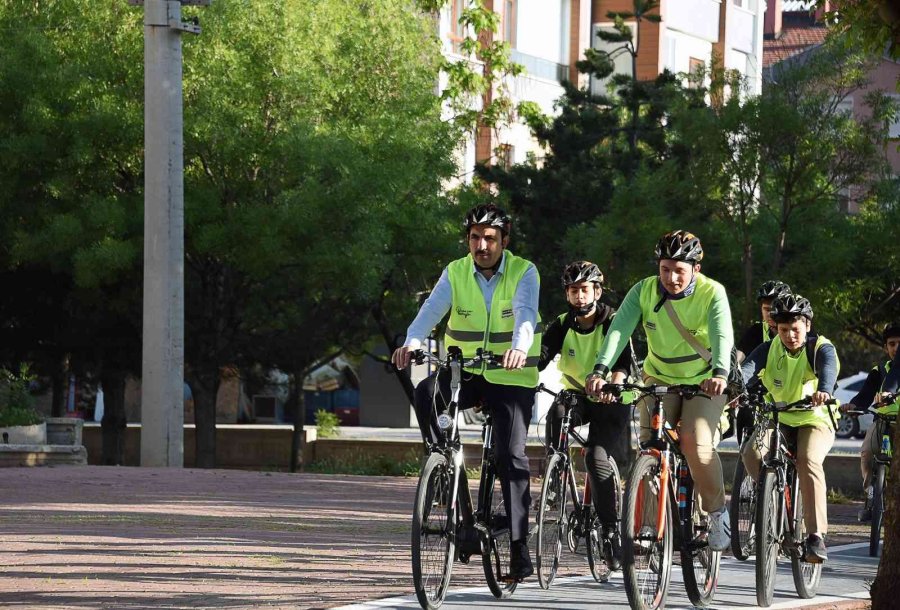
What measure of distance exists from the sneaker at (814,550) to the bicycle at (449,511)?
1.92 meters

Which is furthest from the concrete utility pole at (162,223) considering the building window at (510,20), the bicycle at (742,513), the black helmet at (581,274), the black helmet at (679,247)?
the building window at (510,20)

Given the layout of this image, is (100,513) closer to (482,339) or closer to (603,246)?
(482,339)

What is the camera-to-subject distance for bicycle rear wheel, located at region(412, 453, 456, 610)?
8016mm

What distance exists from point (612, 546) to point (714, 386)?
172 cm

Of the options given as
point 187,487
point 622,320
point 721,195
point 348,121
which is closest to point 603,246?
point 721,195

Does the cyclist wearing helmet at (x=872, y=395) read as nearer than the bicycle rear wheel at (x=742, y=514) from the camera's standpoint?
No

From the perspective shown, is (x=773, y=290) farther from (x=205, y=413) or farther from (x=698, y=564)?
(x=205, y=413)

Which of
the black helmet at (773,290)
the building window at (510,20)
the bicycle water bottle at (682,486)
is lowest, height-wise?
the bicycle water bottle at (682,486)

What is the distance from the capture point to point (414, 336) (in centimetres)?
846

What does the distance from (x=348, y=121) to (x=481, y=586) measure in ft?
64.5

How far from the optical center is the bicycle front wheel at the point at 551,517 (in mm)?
9609

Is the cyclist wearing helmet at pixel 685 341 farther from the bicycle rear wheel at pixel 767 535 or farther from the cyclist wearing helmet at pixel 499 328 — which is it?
the cyclist wearing helmet at pixel 499 328

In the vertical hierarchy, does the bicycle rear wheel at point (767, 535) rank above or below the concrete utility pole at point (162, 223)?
below

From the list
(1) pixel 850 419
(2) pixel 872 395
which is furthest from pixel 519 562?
(1) pixel 850 419
